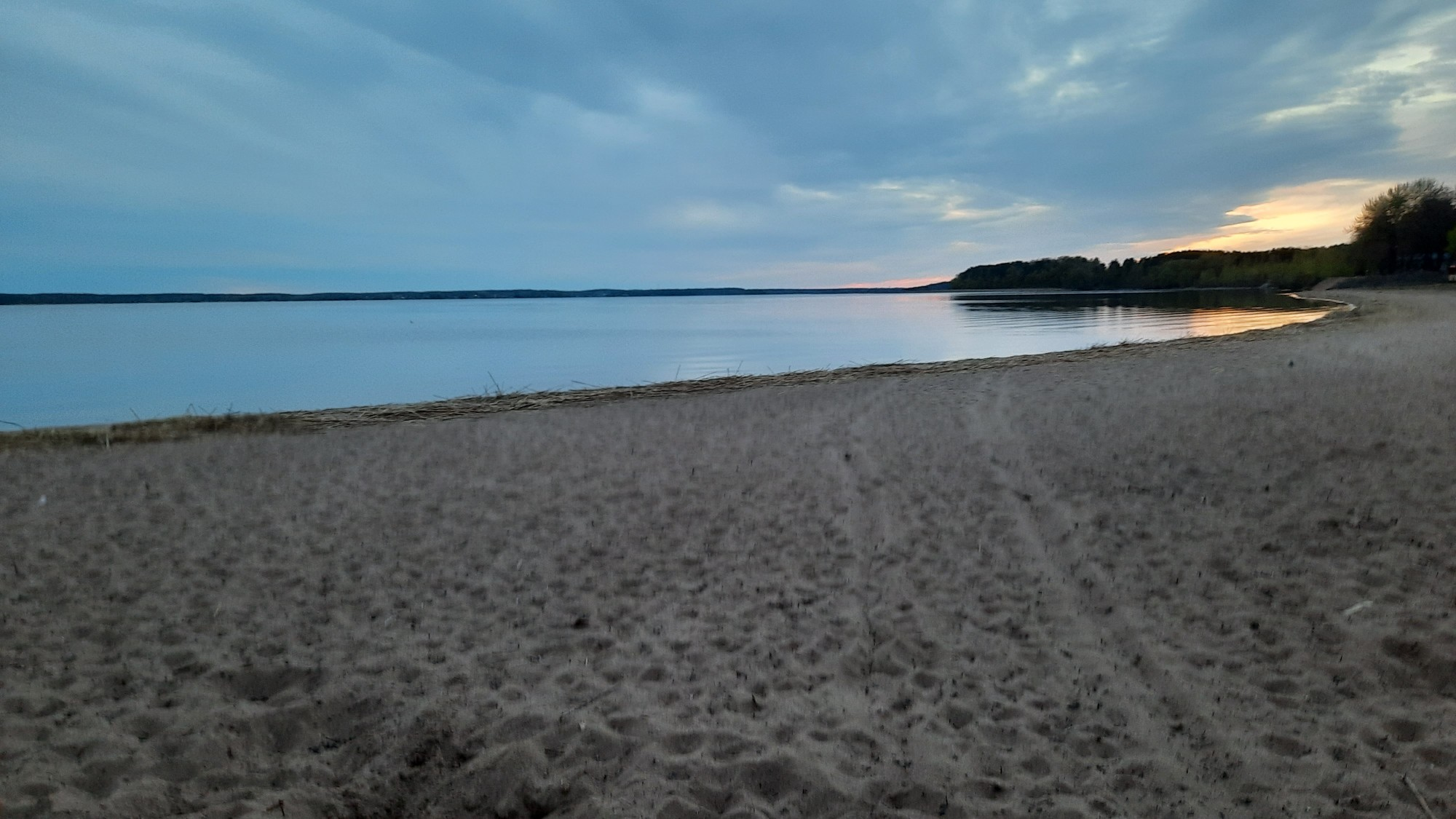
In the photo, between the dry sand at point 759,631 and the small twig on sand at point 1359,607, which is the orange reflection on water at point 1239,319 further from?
the small twig on sand at point 1359,607

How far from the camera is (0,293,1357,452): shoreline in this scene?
9305mm

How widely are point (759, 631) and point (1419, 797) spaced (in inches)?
101

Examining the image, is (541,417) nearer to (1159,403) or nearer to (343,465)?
(343,465)

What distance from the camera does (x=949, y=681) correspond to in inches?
128

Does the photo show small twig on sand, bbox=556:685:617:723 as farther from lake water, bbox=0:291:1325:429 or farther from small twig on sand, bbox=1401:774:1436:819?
lake water, bbox=0:291:1325:429

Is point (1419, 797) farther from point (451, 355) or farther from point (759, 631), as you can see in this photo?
point (451, 355)

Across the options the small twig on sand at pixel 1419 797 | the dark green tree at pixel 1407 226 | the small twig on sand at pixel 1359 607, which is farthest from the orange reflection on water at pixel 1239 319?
the dark green tree at pixel 1407 226

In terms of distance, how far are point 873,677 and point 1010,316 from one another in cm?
4007

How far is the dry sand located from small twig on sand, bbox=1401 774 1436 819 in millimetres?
22

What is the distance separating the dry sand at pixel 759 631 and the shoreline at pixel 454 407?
2360 mm

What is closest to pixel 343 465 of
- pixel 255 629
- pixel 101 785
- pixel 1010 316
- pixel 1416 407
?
pixel 255 629

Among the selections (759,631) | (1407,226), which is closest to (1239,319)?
(759,631)

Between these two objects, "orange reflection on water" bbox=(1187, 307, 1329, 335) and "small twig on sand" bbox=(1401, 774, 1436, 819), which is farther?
"orange reflection on water" bbox=(1187, 307, 1329, 335)

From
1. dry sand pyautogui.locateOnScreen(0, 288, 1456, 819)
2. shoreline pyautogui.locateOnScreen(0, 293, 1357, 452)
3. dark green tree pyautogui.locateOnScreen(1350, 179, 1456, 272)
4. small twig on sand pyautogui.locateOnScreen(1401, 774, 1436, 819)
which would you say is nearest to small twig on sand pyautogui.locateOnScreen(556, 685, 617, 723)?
dry sand pyautogui.locateOnScreen(0, 288, 1456, 819)
